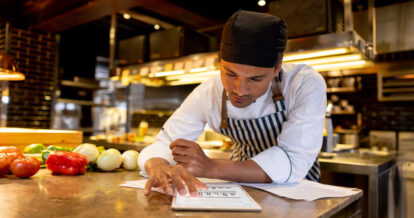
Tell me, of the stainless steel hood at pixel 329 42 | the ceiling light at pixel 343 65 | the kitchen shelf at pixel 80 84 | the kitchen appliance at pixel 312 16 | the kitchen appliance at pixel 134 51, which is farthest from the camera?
the kitchen shelf at pixel 80 84

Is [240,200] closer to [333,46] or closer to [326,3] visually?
[333,46]

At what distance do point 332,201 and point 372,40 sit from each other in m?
2.44

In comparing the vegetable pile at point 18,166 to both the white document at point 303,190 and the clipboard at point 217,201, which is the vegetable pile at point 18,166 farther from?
the white document at point 303,190

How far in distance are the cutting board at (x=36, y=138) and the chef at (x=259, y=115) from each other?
1.06 meters

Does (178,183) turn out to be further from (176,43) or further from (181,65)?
(176,43)

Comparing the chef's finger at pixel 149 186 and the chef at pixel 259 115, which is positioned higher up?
the chef at pixel 259 115

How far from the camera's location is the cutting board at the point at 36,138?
1909 mm

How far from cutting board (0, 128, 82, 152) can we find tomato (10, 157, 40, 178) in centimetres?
83

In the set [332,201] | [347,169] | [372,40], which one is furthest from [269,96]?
[372,40]

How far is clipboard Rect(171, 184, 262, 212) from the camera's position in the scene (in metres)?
0.82

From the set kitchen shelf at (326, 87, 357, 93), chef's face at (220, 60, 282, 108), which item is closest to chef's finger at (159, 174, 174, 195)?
chef's face at (220, 60, 282, 108)

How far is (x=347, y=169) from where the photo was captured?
85.0 inches

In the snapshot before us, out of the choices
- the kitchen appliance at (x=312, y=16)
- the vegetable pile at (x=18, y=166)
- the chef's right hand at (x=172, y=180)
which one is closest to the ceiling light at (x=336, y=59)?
the kitchen appliance at (x=312, y=16)

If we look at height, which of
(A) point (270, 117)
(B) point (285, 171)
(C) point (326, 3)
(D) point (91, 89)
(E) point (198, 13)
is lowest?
(B) point (285, 171)
